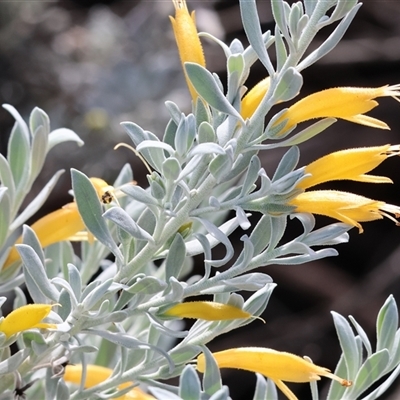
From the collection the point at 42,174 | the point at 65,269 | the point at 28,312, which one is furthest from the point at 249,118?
the point at 42,174

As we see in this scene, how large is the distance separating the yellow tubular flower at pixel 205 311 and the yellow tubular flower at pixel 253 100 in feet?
0.48

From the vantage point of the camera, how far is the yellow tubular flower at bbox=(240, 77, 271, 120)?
513 millimetres

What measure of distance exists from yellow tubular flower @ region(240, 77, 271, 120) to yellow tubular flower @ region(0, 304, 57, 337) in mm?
204

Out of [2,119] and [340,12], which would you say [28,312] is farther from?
[2,119]

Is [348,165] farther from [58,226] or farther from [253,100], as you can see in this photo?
[58,226]

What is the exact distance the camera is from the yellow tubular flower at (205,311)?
51cm

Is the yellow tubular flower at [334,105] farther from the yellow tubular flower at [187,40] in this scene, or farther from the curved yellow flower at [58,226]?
the curved yellow flower at [58,226]

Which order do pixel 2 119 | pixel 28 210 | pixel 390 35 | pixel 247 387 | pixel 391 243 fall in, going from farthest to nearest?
pixel 390 35
pixel 391 243
pixel 247 387
pixel 2 119
pixel 28 210

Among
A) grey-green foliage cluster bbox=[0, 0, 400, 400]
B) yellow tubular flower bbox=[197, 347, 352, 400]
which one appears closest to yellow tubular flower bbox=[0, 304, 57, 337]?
grey-green foliage cluster bbox=[0, 0, 400, 400]

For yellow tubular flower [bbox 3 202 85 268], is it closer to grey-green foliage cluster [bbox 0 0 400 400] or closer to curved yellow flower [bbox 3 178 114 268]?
curved yellow flower [bbox 3 178 114 268]

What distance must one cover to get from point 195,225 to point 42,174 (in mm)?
1482

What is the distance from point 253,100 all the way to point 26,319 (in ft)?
0.76

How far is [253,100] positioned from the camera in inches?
20.4

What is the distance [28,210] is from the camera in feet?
2.28
